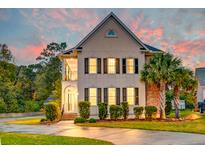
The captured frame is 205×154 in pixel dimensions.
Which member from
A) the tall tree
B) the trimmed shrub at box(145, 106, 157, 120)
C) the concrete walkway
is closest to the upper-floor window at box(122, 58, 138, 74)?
the trimmed shrub at box(145, 106, 157, 120)

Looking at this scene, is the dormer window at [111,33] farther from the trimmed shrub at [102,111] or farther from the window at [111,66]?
the trimmed shrub at [102,111]

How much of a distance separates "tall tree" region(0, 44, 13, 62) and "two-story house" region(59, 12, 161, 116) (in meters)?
19.2

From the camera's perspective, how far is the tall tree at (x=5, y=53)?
147 feet

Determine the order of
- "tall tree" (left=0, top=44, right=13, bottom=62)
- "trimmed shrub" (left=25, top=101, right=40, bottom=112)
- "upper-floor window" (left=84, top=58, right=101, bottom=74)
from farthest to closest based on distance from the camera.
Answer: "tall tree" (left=0, top=44, right=13, bottom=62), "trimmed shrub" (left=25, top=101, right=40, bottom=112), "upper-floor window" (left=84, top=58, right=101, bottom=74)

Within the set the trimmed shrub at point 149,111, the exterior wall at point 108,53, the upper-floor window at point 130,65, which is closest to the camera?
the trimmed shrub at point 149,111

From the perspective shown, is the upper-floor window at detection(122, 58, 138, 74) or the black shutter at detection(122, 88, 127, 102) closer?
the black shutter at detection(122, 88, 127, 102)

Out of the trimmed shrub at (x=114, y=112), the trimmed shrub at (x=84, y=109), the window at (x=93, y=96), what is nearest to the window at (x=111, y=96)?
the window at (x=93, y=96)

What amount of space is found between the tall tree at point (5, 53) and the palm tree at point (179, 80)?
24.2 m

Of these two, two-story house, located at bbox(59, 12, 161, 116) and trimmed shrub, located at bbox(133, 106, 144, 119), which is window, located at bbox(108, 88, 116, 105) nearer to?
two-story house, located at bbox(59, 12, 161, 116)

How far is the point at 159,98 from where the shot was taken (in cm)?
2819

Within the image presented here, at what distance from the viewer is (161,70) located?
25438 mm

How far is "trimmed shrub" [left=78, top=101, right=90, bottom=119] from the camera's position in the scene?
25109 mm

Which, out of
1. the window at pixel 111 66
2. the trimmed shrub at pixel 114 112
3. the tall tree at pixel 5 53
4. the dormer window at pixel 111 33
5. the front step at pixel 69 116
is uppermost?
the tall tree at pixel 5 53
